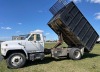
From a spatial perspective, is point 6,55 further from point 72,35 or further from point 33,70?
point 72,35

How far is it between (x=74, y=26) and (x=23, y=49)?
4318 mm

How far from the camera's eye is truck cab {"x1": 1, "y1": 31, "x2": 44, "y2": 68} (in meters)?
10.3

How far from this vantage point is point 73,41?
13781mm

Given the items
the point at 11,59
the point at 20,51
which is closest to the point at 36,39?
the point at 20,51

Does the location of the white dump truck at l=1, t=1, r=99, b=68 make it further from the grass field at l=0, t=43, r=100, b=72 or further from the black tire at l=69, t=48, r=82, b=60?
the grass field at l=0, t=43, r=100, b=72

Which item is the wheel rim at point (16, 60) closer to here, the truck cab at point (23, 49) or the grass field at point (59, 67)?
the truck cab at point (23, 49)

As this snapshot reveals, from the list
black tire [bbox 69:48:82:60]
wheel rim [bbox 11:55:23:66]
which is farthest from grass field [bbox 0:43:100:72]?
black tire [bbox 69:48:82:60]

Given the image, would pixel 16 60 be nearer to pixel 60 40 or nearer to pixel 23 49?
pixel 23 49

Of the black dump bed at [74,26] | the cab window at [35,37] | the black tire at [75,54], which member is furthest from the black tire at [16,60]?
the black tire at [75,54]

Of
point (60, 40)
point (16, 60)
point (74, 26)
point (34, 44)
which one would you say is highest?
point (74, 26)

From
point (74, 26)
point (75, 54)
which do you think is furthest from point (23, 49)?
point (75, 54)

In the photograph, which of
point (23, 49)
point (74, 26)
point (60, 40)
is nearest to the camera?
point (23, 49)

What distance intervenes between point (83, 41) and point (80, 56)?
123 centimetres

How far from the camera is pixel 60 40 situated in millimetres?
13602
